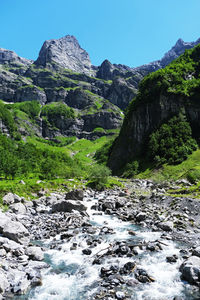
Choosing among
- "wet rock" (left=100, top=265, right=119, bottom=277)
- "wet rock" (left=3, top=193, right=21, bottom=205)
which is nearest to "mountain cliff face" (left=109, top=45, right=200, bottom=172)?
"wet rock" (left=3, top=193, right=21, bottom=205)

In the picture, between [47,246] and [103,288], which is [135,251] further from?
[47,246]

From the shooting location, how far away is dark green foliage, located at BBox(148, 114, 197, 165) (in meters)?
102

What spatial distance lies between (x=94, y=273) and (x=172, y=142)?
340 feet

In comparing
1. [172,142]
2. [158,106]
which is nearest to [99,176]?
[172,142]

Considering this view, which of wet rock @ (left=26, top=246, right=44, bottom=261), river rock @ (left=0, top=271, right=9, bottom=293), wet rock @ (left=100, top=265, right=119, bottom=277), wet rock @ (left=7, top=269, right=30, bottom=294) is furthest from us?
wet rock @ (left=26, top=246, right=44, bottom=261)

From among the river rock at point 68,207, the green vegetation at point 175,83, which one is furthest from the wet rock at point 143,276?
the green vegetation at point 175,83

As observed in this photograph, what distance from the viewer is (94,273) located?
1689cm

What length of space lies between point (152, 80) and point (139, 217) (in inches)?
5054

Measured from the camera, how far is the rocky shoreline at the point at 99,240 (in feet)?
49.7

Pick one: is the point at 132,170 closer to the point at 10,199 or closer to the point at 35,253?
the point at 10,199

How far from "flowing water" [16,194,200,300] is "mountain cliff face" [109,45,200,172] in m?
107

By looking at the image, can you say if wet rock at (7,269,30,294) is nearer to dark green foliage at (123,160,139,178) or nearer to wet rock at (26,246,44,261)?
wet rock at (26,246,44,261)

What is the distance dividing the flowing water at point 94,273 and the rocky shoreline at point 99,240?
1.30 ft

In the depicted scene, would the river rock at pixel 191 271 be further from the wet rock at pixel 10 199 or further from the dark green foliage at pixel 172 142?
the dark green foliage at pixel 172 142
